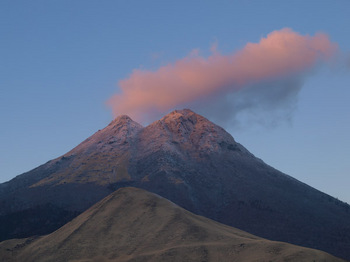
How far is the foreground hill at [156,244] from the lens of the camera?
5979 inches

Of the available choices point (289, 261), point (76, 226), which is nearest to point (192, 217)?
point (76, 226)

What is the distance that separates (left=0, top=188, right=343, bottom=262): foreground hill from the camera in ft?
498

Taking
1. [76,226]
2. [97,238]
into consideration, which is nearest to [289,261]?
[97,238]

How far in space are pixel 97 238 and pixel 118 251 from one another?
46.9 feet

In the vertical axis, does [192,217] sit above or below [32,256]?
above

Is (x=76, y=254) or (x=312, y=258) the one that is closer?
(x=312, y=258)

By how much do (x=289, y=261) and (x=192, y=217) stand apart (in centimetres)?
5971

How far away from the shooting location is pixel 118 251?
17450cm

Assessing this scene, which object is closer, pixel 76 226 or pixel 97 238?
pixel 97 238

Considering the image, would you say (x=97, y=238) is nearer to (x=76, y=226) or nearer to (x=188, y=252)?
(x=76, y=226)

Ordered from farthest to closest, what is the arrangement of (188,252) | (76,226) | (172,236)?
(76,226), (172,236), (188,252)

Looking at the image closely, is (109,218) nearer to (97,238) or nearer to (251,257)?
(97,238)

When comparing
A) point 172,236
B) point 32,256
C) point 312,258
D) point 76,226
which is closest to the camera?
point 312,258

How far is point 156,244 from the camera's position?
172000mm
